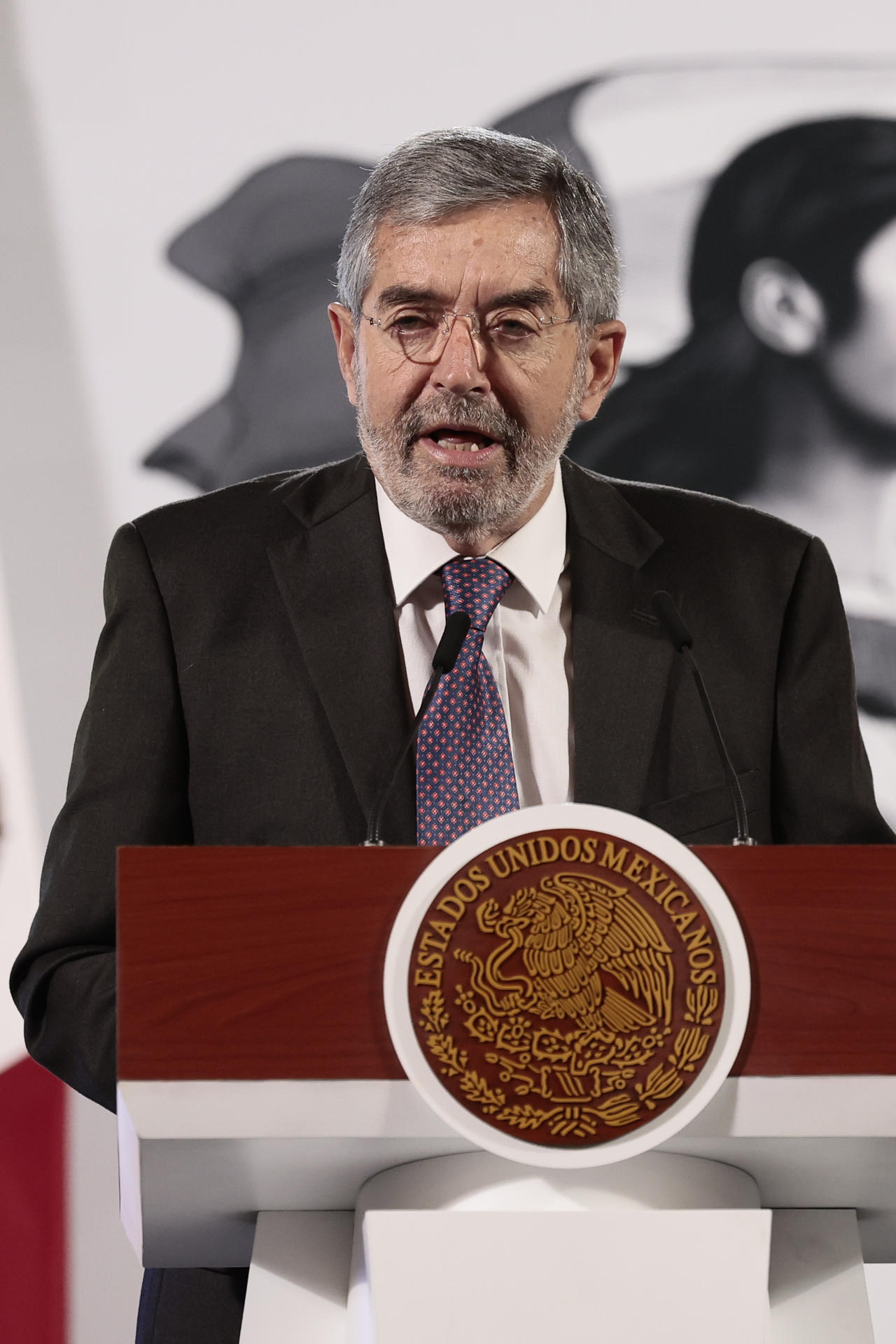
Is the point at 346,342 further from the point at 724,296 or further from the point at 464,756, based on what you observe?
the point at 724,296

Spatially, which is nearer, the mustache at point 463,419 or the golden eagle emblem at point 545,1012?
the golden eagle emblem at point 545,1012

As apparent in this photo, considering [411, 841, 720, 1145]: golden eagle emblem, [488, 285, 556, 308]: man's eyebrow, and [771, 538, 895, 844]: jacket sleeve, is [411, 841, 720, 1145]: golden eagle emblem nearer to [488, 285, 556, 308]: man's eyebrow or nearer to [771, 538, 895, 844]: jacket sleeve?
[771, 538, 895, 844]: jacket sleeve

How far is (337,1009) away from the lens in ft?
3.38

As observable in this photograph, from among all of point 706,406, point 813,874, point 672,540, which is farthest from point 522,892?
point 706,406

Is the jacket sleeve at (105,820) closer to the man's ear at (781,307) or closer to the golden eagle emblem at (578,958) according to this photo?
the golden eagle emblem at (578,958)

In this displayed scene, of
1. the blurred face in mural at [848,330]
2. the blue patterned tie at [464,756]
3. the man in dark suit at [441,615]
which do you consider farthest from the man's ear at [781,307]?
the blue patterned tie at [464,756]

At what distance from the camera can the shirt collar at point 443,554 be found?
1.81 metres

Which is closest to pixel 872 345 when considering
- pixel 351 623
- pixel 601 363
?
pixel 601 363

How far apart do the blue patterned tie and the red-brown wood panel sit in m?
0.55

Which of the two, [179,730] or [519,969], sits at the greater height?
[519,969]

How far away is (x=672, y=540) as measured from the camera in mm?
1968

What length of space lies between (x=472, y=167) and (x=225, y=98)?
105cm

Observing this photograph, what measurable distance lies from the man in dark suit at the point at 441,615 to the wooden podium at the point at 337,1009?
0.57m

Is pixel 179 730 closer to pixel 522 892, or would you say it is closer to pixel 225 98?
pixel 522 892
